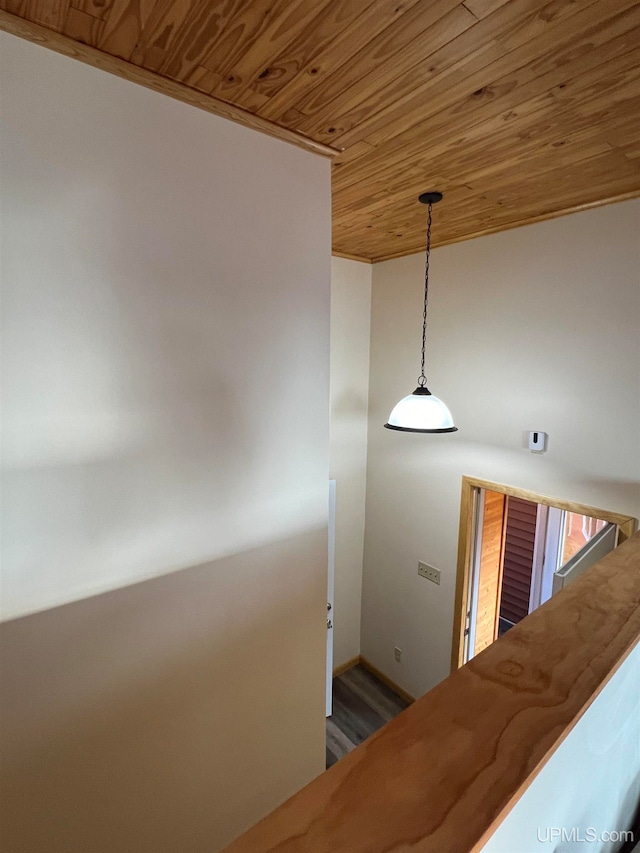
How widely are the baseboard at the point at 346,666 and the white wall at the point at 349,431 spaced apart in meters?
0.03

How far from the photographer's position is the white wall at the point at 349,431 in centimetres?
338

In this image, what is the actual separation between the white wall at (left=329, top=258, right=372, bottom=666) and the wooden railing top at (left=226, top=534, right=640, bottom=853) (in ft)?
8.57

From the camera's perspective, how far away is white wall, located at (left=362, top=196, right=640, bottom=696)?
2.17m

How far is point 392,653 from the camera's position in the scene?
3600 mm

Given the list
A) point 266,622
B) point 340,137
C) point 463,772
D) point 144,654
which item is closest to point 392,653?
point 266,622

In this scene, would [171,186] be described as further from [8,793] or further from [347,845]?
[8,793]

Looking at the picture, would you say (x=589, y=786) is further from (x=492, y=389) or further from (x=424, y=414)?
(x=492, y=389)

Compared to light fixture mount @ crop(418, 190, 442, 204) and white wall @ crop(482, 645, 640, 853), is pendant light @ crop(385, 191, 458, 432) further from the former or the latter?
white wall @ crop(482, 645, 640, 853)

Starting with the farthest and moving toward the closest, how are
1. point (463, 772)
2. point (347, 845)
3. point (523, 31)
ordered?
point (523, 31) < point (463, 772) < point (347, 845)

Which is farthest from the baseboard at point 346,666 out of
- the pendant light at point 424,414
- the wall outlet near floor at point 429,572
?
the pendant light at point 424,414

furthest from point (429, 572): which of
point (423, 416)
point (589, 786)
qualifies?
point (589, 786)

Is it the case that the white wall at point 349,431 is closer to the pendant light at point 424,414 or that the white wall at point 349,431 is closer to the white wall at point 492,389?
the white wall at point 492,389

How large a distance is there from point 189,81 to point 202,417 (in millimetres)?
961

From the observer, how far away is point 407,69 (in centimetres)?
117
